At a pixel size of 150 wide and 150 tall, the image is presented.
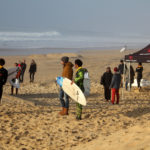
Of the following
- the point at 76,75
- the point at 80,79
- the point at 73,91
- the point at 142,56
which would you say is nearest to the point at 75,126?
the point at 73,91

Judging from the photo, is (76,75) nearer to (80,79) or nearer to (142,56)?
(80,79)

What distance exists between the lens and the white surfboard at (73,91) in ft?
26.1

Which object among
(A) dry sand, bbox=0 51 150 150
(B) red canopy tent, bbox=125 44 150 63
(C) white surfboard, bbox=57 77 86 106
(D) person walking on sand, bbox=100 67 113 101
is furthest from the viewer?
(B) red canopy tent, bbox=125 44 150 63

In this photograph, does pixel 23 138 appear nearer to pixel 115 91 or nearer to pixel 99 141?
pixel 99 141

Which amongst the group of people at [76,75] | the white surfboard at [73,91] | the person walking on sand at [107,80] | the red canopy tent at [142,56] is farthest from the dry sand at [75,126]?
the red canopy tent at [142,56]

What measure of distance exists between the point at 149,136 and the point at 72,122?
8.36 ft

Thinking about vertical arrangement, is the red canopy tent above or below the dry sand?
above

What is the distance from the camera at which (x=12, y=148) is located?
6.18 m

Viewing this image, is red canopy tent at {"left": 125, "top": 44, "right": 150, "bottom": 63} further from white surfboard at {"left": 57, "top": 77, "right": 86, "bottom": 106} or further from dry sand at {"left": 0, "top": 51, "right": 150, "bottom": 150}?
white surfboard at {"left": 57, "top": 77, "right": 86, "bottom": 106}

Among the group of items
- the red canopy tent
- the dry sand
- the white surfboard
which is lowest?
the dry sand

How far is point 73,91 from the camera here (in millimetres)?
8117

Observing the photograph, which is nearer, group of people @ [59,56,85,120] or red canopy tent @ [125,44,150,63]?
group of people @ [59,56,85,120]

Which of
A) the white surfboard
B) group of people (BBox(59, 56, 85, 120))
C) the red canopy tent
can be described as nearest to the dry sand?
group of people (BBox(59, 56, 85, 120))

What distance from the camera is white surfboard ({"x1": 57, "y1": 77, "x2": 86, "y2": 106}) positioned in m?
7.96
